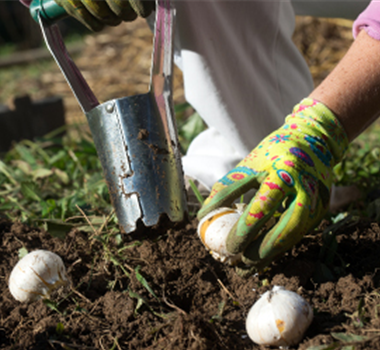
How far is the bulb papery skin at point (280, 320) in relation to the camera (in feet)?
2.76

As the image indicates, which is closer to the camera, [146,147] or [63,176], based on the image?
[146,147]

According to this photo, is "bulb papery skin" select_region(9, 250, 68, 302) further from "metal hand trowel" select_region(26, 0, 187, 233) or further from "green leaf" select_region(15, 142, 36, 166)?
"green leaf" select_region(15, 142, 36, 166)

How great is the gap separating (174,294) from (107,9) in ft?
3.00

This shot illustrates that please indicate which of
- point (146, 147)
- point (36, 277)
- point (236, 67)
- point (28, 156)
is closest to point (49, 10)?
point (146, 147)

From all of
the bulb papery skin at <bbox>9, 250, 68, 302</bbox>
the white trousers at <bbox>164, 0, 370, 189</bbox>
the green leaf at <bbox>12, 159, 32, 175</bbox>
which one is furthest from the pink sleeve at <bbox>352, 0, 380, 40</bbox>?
the green leaf at <bbox>12, 159, 32, 175</bbox>

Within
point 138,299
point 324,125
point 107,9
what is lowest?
point 138,299

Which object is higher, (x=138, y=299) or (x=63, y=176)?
(x=138, y=299)

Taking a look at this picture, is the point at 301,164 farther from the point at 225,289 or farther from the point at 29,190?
the point at 29,190

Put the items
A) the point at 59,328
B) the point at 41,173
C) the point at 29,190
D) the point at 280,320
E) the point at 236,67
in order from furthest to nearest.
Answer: the point at 41,173
the point at 29,190
the point at 236,67
the point at 59,328
the point at 280,320

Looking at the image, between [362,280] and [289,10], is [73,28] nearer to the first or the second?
[289,10]

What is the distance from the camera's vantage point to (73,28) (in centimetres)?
693

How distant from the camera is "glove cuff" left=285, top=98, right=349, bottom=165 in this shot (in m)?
1.17

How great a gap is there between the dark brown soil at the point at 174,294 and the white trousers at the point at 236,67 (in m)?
0.50

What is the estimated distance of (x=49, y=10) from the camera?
4.47ft
